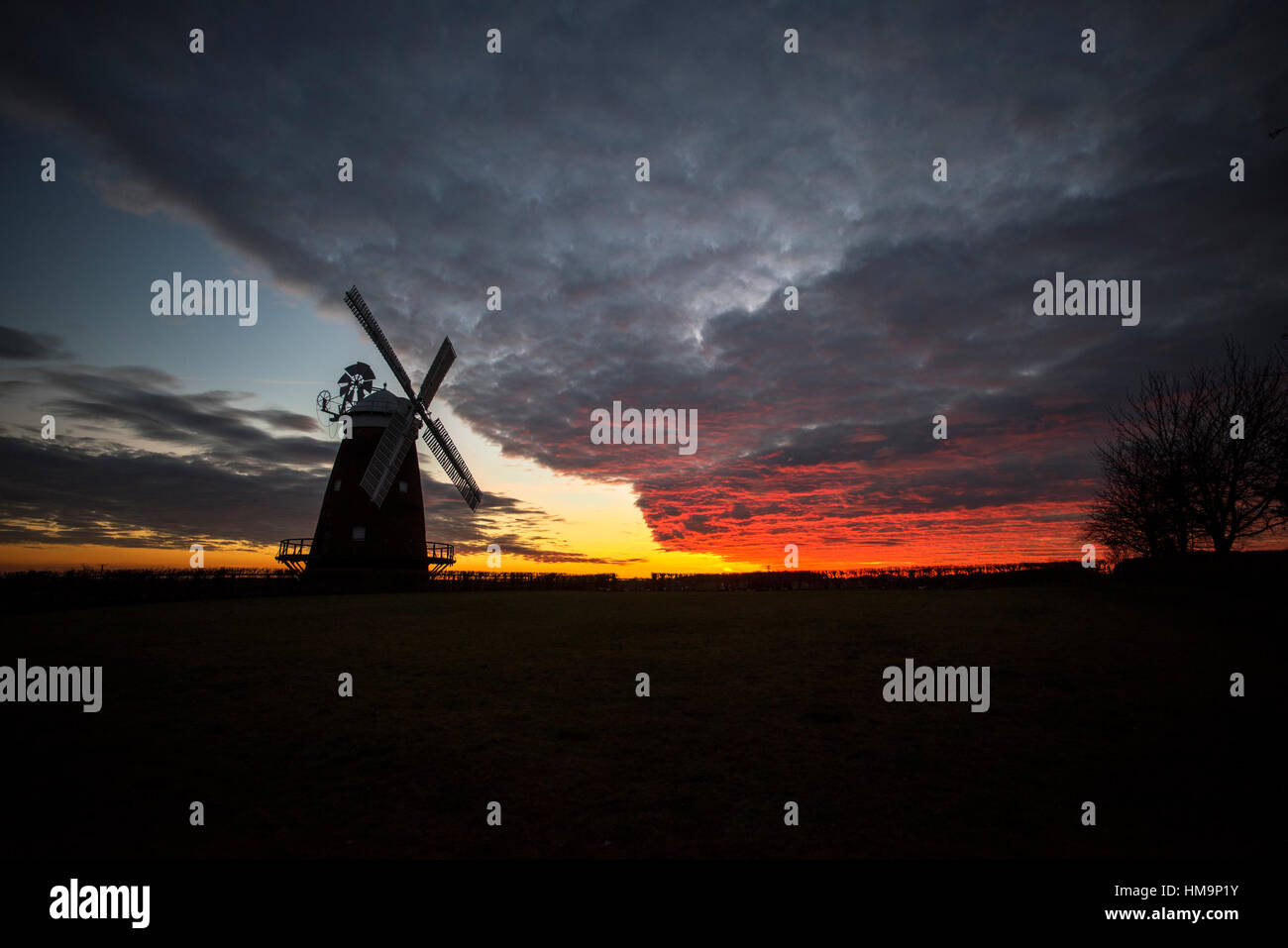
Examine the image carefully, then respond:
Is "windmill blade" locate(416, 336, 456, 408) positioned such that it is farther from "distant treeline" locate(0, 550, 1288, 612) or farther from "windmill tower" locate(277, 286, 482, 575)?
"distant treeline" locate(0, 550, 1288, 612)

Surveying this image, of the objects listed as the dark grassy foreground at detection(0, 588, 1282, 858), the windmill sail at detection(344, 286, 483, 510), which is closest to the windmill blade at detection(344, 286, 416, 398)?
the windmill sail at detection(344, 286, 483, 510)

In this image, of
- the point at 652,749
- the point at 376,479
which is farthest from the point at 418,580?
the point at 652,749

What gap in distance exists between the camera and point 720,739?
10297mm

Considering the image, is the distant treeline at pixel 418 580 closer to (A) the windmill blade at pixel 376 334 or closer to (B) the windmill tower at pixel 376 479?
(B) the windmill tower at pixel 376 479

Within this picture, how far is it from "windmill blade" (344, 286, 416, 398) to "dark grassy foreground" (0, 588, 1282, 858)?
28847mm

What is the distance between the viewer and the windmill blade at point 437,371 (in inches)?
1778

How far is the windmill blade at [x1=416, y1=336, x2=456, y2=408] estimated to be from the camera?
148 ft

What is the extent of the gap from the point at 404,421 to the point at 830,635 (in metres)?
35.0

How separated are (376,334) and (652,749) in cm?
4343

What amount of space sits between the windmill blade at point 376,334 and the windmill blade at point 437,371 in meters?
0.90

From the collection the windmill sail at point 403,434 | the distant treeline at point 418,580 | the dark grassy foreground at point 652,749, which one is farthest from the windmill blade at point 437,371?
the dark grassy foreground at point 652,749
